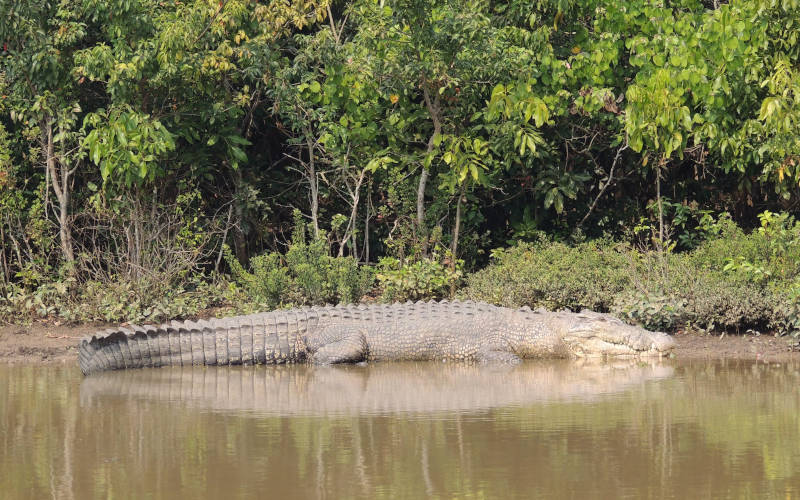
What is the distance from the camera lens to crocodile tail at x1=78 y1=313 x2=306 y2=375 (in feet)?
28.9

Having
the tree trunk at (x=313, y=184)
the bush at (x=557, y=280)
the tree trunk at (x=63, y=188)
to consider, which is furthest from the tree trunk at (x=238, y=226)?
the bush at (x=557, y=280)

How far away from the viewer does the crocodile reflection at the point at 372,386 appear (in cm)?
702

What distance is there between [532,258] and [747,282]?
2412 millimetres

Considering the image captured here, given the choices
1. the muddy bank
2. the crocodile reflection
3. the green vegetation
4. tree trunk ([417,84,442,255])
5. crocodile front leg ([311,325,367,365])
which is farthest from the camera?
tree trunk ([417,84,442,255])

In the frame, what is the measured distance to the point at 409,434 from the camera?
5938mm

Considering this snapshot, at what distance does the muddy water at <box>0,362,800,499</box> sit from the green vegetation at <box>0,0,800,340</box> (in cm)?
256

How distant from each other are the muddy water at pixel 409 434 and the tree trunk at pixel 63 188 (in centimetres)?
330

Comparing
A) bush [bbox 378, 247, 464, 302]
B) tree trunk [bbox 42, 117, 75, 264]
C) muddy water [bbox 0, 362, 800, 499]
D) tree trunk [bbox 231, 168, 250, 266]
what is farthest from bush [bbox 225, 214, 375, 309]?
muddy water [bbox 0, 362, 800, 499]

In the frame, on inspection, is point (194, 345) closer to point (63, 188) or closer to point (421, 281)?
point (421, 281)

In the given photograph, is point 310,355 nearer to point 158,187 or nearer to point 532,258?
point 532,258

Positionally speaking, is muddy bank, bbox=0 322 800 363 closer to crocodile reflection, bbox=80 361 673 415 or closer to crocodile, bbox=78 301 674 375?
crocodile, bbox=78 301 674 375

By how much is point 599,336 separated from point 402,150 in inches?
165

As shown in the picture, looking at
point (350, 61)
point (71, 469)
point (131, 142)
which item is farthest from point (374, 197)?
point (71, 469)

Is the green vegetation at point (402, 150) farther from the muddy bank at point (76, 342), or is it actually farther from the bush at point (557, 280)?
the muddy bank at point (76, 342)
